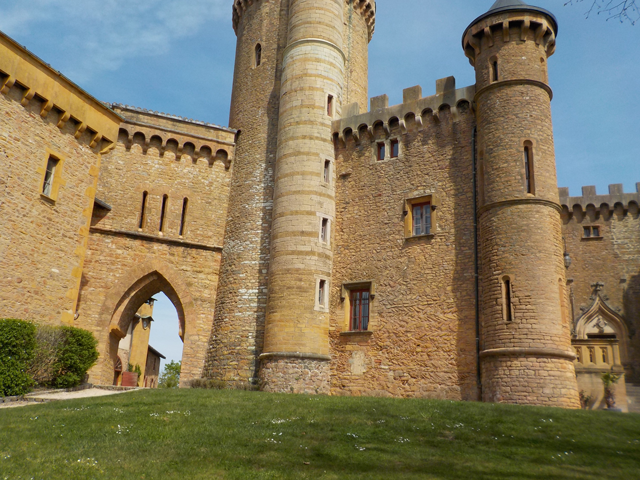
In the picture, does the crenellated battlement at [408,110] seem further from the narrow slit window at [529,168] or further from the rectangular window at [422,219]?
the rectangular window at [422,219]

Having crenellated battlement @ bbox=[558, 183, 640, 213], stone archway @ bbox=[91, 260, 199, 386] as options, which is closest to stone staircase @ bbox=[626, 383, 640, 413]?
crenellated battlement @ bbox=[558, 183, 640, 213]

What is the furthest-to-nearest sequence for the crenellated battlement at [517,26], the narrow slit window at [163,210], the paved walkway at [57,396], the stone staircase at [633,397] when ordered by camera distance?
the narrow slit window at [163,210] → the stone staircase at [633,397] → the crenellated battlement at [517,26] → the paved walkway at [57,396]

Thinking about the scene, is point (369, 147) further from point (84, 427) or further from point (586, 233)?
point (84, 427)

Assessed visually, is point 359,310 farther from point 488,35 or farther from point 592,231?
point 592,231

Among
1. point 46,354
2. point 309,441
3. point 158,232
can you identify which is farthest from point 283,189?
point 309,441

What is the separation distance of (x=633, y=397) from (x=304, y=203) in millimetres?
15509

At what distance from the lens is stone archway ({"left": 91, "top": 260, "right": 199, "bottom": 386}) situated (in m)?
24.0

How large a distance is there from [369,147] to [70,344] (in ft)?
44.1

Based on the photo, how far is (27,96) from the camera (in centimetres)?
1856

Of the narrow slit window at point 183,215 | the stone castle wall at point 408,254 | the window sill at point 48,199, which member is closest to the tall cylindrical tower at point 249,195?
the narrow slit window at point 183,215

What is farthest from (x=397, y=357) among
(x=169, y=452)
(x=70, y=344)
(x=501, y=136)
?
(x=169, y=452)

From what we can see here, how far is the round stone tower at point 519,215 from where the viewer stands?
1720 cm

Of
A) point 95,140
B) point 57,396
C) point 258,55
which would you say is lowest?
point 57,396

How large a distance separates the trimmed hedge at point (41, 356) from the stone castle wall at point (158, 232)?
547 centimetres
